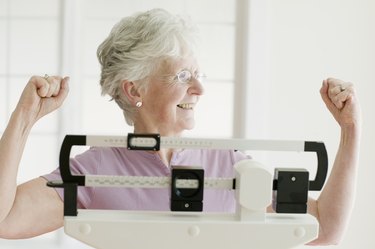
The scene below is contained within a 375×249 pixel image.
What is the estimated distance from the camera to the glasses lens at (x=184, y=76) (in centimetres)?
158

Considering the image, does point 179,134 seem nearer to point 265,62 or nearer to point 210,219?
point 210,219

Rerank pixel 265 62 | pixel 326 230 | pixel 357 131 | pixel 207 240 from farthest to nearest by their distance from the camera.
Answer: pixel 265 62 → pixel 326 230 → pixel 357 131 → pixel 207 240

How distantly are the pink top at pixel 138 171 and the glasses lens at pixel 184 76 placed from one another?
0.62ft

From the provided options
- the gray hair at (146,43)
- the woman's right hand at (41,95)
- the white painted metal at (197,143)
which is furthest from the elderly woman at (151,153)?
the white painted metal at (197,143)

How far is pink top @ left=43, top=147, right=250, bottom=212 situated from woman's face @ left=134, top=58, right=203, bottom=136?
8 cm

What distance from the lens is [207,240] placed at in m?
Answer: 1.02

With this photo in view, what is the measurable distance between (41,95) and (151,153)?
43cm

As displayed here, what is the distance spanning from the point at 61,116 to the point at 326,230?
7.12ft

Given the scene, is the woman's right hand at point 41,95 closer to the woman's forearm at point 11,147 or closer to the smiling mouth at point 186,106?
the woman's forearm at point 11,147

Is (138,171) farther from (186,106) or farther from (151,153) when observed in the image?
(186,106)

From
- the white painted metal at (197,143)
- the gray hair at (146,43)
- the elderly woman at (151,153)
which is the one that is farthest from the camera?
the gray hair at (146,43)

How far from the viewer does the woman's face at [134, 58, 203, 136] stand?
1588 mm

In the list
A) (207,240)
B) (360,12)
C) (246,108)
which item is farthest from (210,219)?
(360,12)

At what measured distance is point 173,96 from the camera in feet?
5.24
